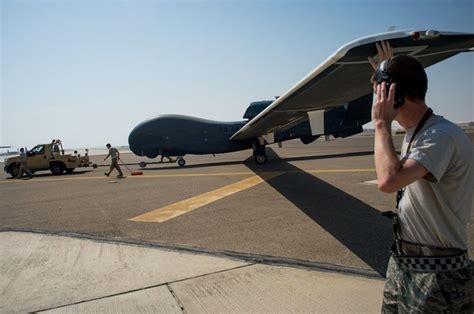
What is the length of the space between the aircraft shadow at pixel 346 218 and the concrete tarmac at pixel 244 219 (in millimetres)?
16

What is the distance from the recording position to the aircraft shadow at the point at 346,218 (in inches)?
200

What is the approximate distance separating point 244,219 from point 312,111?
3.70 meters

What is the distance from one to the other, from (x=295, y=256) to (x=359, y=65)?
3041 mm

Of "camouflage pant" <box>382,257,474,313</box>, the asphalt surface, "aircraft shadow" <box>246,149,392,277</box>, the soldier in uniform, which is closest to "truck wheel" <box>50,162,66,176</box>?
the asphalt surface

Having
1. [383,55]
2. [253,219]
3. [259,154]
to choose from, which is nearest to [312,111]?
[253,219]

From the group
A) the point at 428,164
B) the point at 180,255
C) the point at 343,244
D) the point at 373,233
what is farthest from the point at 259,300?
the point at 373,233

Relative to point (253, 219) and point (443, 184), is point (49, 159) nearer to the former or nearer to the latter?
point (253, 219)

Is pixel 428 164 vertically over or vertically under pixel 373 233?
over

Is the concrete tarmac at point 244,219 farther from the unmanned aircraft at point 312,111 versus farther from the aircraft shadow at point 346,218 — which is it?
the unmanned aircraft at point 312,111

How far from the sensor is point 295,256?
4.99 m

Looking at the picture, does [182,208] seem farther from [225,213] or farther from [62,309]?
[62,309]

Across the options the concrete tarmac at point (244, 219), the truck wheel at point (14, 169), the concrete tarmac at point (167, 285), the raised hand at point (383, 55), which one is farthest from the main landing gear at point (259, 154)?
the raised hand at point (383, 55)

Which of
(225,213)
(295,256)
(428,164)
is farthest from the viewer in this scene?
(225,213)

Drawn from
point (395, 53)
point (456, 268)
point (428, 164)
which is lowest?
point (456, 268)
